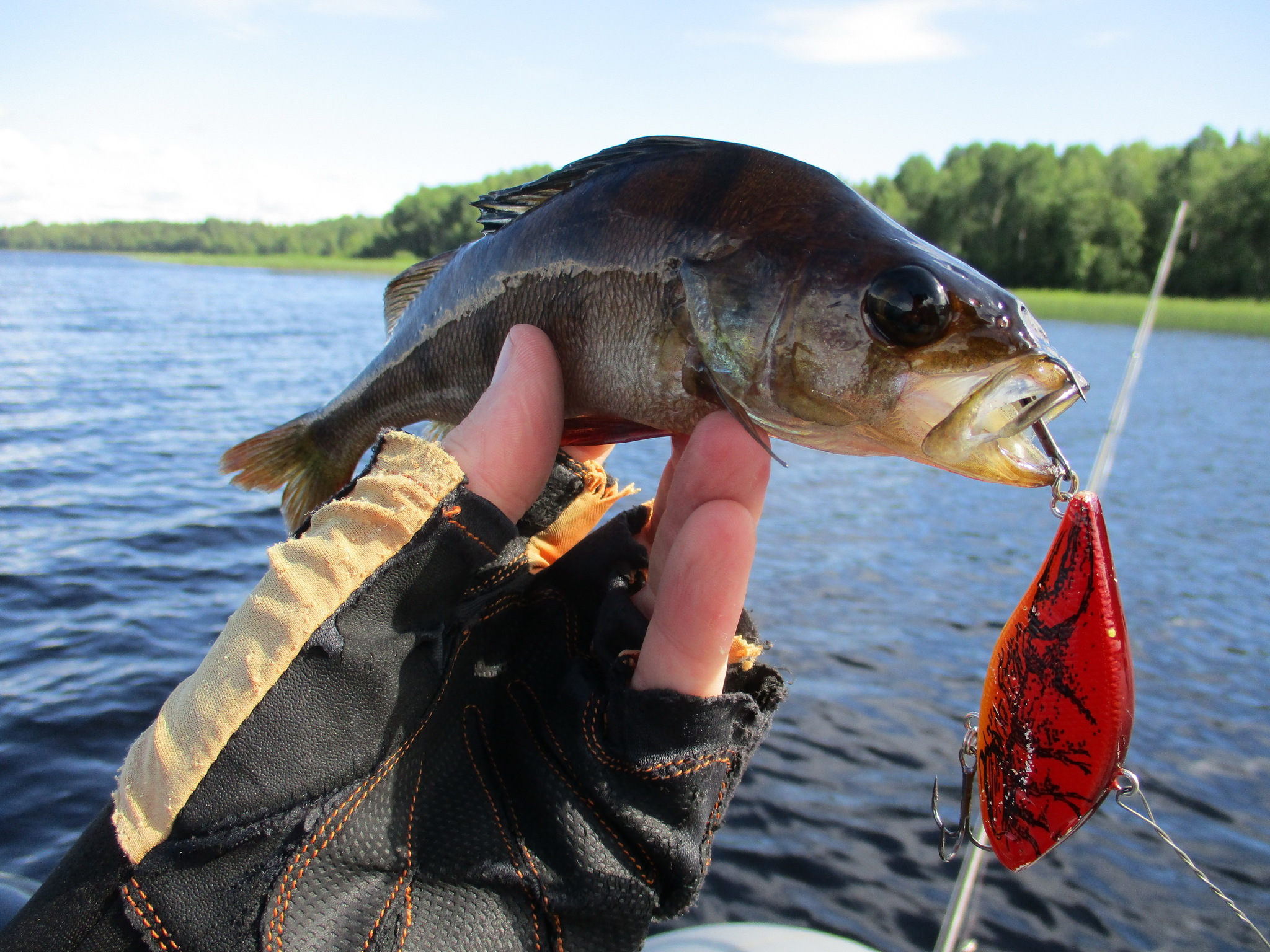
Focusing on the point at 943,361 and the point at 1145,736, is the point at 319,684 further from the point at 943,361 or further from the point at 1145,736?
the point at 1145,736

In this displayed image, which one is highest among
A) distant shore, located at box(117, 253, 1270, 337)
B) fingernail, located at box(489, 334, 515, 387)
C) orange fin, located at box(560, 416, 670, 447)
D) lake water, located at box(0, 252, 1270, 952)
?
fingernail, located at box(489, 334, 515, 387)

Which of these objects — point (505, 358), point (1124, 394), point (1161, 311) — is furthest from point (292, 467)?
point (1161, 311)

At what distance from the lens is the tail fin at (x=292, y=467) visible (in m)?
3.42

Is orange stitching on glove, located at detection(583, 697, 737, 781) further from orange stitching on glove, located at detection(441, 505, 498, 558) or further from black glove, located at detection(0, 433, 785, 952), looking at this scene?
orange stitching on glove, located at detection(441, 505, 498, 558)

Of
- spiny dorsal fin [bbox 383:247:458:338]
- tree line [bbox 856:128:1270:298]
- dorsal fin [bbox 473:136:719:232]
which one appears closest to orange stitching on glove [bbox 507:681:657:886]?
dorsal fin [bbox 473:136:719:232]

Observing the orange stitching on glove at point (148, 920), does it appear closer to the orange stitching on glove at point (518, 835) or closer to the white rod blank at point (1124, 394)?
the orange stitching on glove at point (518, 835)

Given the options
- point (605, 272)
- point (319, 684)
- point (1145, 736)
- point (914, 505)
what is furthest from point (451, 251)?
point (914, 505)

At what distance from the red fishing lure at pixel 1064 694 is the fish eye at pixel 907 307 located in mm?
521

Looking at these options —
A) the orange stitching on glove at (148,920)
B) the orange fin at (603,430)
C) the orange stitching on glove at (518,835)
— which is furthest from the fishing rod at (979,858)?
the orange stitching on glove at (148,920)

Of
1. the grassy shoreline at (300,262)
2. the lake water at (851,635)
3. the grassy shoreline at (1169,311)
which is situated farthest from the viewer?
the grassy shoreline at (300,262)

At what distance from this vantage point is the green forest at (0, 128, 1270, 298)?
179 feet

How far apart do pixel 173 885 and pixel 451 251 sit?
2.20 metres

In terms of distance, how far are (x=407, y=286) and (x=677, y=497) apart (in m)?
1.90

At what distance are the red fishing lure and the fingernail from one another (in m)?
1.45
